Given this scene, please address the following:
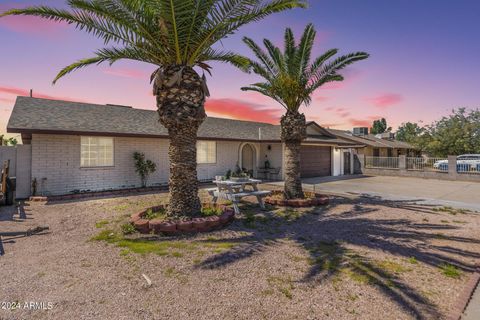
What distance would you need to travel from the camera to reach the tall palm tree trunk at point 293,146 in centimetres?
1020

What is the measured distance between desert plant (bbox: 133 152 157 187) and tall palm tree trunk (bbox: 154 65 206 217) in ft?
25.1

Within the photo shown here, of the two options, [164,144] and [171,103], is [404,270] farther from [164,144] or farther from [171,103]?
[164,144]

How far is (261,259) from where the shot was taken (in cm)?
476

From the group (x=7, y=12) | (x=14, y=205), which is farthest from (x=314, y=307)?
(x=14, y=205)

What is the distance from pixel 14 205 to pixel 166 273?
9.35 m

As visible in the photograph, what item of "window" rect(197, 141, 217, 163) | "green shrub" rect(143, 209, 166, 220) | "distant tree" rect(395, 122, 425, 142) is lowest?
"green shrub" rect(143, 209, 166, 220)

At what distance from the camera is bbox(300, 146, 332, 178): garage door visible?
20062mm

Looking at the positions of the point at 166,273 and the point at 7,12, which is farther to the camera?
the point at 7,12

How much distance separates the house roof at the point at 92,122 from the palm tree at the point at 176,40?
19.5 feet

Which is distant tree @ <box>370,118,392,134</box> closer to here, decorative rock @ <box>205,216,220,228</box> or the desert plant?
the desert plant

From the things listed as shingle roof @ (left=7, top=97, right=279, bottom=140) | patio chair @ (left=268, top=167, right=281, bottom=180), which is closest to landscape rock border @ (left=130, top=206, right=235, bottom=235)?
shingle roof @ (left=7, top=97, right=279, bottom=140)

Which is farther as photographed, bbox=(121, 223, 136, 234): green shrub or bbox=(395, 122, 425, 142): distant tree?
bbox=(395, 122, 425, 142): distant tree

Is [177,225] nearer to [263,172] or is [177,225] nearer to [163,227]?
[163,227]

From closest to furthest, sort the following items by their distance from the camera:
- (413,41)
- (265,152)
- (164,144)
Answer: (413,41) → (164,144) → (265,152)
